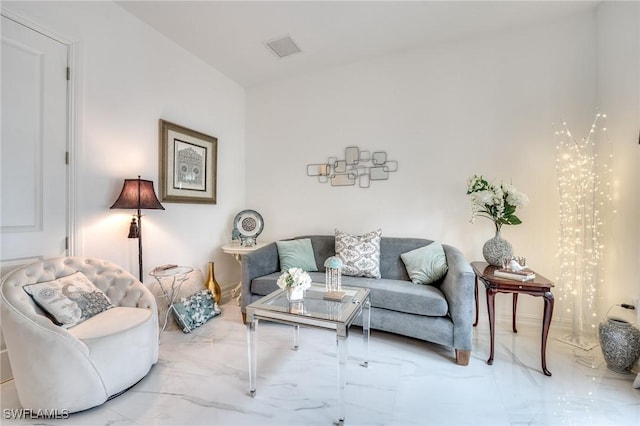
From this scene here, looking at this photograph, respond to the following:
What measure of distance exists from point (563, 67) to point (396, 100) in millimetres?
1500

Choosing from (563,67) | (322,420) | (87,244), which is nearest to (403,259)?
(322,420)

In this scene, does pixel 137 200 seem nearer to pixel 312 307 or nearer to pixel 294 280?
pixel 294 280

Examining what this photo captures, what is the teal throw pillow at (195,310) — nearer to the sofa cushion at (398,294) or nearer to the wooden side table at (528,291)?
the sofa cushion at (398,294)

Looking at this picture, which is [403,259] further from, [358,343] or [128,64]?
[128,64]

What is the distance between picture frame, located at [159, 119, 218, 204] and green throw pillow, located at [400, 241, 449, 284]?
7.93ft

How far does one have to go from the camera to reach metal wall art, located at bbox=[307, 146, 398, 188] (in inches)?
→ 124

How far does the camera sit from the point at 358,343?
2.35m

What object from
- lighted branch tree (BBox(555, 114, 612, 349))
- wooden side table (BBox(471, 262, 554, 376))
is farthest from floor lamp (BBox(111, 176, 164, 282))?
lighted branch tree (BBox(555, 114, 612, 349))

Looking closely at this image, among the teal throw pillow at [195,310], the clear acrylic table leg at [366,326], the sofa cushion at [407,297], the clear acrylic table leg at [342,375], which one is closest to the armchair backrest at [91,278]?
the teal throw pillow at [195,310]

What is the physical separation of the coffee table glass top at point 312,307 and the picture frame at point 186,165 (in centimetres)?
174

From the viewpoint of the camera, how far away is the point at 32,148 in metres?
1.92

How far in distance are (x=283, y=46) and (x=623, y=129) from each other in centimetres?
310

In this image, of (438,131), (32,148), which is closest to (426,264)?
(438,131)

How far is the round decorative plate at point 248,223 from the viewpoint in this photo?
359cm
